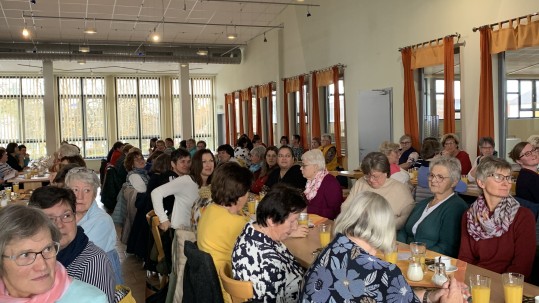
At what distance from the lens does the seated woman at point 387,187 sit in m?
3.95

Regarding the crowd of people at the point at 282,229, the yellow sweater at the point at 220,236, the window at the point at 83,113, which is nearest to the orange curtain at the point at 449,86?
the crowd of people at the point at 282,229

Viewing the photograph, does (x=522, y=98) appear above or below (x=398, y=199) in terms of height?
above

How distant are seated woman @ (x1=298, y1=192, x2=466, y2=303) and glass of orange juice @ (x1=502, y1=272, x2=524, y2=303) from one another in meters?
0.19

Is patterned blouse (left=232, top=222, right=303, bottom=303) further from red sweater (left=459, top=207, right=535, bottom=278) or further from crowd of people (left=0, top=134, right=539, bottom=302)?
red sweater (left=459, top=207, right=535, bottom=278)

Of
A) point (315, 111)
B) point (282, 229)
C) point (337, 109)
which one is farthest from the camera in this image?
point (315, 111)

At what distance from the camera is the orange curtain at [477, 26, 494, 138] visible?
696 centimetres

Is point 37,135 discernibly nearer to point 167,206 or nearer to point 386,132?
point 386,132

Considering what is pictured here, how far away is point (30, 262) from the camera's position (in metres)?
1.59

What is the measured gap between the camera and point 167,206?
5105 millimetres

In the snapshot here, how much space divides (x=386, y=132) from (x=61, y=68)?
12940 mm

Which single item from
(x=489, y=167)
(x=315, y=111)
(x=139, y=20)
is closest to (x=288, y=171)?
(x=489, y=167)

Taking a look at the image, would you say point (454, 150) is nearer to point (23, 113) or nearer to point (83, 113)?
point (83, 113)

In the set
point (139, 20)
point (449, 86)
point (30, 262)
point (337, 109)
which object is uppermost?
point (139, 20)

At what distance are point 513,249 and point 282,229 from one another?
1.30 m
